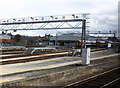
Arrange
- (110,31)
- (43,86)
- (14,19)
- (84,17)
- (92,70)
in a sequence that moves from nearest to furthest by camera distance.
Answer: (43,86) < (92,70) < (84,17) < (14,19) < (110,31)

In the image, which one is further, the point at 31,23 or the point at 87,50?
the point at 31,23

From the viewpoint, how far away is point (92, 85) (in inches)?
499

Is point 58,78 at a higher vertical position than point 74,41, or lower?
higher

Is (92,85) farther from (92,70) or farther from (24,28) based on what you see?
(24,28)

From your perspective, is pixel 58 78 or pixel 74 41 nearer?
pixel 58 78

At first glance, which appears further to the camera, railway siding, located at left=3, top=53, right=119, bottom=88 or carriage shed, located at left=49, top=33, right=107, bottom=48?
carriage shed, located at left=49, top=33, right=107, bottom=48

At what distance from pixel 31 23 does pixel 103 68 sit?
21394 millimetres

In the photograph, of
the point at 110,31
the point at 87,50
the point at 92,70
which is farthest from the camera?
the point at 110,31

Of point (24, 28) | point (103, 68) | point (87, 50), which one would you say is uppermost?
point (24, 28)

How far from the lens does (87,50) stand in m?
19.5

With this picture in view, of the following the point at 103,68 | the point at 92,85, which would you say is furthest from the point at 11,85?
the point at 103,68

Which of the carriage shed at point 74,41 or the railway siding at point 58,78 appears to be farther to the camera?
the carriage shed at point 74,41

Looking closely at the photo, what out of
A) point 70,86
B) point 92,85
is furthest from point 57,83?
point 92,85

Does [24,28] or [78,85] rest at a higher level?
[24,28]
